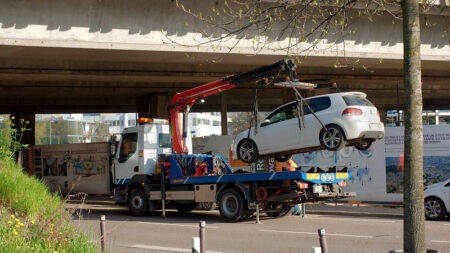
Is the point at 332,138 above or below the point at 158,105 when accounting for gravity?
below

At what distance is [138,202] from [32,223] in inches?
419

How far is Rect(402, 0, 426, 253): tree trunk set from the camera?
683 cm

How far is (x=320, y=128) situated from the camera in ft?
49.5

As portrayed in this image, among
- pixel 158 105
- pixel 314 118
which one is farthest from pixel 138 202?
pixel 158 105

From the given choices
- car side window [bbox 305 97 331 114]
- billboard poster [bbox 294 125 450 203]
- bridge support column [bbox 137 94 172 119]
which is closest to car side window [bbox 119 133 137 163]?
car side window [bbox 305 97 331 114]

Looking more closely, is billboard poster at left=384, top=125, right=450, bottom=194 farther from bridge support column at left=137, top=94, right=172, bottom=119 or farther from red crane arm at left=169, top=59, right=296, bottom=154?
bridge support column at left=137, top=94, right=172, bottom=119

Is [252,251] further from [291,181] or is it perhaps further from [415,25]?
[415,25]

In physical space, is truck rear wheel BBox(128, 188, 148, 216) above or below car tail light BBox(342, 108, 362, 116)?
below

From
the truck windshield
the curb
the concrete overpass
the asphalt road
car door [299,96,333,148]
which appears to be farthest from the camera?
the truck windshield

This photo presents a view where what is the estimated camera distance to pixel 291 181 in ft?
51.2

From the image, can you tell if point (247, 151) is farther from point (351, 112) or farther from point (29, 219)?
point (29, 219)

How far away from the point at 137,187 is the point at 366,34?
35.1ft

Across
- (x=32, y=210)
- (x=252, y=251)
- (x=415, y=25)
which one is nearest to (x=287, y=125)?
(x=252, y=251)

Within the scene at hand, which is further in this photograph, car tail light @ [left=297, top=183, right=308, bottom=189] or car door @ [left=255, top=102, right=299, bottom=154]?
Result: car door @ [left=255, top=102, right=299, bottom=154]
